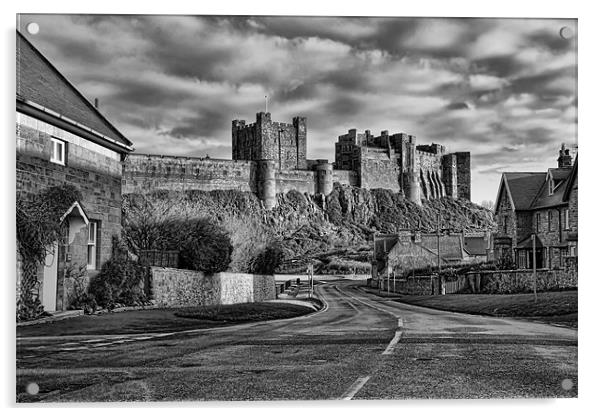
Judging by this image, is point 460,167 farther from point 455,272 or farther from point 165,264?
point 165,264

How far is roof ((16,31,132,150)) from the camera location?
709cm

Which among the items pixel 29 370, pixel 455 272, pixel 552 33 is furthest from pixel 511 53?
pixel 29 370

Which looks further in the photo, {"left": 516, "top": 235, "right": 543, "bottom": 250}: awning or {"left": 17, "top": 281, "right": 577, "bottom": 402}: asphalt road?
{"left": 516, "top": 235, "right": 543, "bottom": 250}: awning

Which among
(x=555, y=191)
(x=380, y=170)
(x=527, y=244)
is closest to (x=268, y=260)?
(x=527, y=244)

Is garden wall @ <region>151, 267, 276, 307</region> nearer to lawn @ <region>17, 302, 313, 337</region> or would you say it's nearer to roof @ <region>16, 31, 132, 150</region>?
lawn @ <region>17, 302, 313, 337</region>

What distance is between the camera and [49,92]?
7.30 meters

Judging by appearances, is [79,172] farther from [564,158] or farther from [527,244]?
[527,244]

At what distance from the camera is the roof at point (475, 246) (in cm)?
985

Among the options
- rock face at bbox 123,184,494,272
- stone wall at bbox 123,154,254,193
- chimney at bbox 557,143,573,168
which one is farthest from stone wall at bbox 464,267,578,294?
stone wall at bbox 123,154,254,193

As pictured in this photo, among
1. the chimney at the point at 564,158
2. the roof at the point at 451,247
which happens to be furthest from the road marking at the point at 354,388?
the roof at the point at 451,247

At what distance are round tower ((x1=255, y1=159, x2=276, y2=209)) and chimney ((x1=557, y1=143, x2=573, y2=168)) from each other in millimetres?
4104

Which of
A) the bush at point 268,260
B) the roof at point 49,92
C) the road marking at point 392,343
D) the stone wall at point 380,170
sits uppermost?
the roof at point 49,92

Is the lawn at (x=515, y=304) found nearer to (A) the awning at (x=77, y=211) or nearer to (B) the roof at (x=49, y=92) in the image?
(A) the awning at (x=77, y=211)

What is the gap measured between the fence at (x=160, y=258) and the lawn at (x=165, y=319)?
2.47ft
